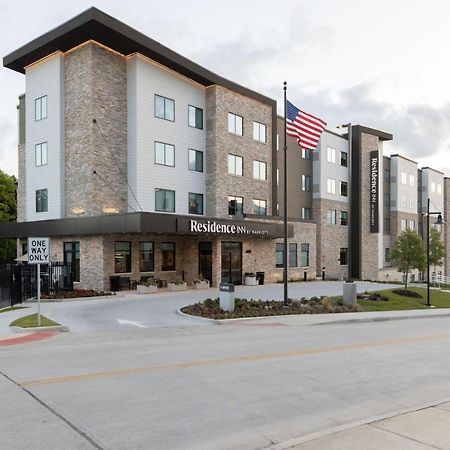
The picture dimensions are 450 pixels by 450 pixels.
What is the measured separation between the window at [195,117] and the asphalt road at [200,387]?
25.0 meters

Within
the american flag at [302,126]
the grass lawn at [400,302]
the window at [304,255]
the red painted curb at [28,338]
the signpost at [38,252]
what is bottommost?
the grass lawn at [400,302]

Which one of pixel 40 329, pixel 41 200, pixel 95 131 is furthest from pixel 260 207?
pixel 40 329

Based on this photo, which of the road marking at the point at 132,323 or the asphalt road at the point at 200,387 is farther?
the road marking at the point at 132,323

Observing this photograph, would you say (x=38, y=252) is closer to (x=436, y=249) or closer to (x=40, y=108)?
(x=40, y=108)

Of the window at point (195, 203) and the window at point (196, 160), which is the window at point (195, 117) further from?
the window at point (195, 203)

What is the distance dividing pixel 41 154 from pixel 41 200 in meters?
3.36

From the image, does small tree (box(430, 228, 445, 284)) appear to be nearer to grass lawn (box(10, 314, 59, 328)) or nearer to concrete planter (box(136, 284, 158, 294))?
concrete planter (box(136, 284, 158, 294))

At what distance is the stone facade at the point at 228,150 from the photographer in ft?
123

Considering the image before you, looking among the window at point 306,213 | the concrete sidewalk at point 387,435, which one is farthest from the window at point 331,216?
the concrete sidewalk at point 387,435

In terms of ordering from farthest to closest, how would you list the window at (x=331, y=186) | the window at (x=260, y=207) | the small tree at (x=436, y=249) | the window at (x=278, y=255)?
the window at (x=331, y=186) < the small tree at (x=436, y=249) < the window at (x=278, y=255) < the window at (x=260, y=207)

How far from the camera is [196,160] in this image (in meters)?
37.5

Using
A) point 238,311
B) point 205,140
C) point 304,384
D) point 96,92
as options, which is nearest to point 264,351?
point 304,384

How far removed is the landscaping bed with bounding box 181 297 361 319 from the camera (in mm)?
19750

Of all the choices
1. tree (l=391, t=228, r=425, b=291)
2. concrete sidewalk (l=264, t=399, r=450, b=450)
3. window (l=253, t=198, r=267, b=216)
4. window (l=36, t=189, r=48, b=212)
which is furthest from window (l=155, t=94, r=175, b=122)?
concrete sidewalk (l=264, t=399, r=450, b=450)
